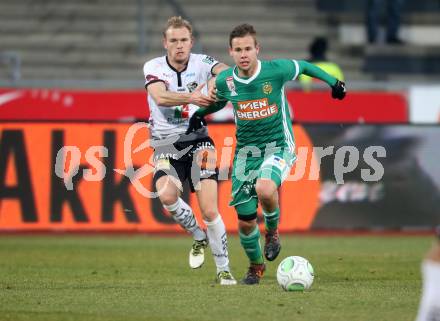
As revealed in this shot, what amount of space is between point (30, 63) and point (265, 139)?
13.3 metres

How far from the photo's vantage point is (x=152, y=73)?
11.0m

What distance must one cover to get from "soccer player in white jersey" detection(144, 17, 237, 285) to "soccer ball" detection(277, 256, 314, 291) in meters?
0.98

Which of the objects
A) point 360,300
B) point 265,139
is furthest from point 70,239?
point 360,300

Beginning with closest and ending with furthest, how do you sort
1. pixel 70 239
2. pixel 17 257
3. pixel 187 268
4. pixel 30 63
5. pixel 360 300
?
pixel 360 300 → pixel 187 268 → pixel 17 257 → pixel 70 239 → pixel 30 63

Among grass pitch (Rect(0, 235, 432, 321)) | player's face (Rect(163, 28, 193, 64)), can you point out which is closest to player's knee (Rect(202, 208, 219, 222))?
grass pitch (Rect(0, 235, 432, 321))

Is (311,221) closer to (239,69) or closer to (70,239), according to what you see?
(70,239)

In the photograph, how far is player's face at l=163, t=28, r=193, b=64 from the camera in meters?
10.8

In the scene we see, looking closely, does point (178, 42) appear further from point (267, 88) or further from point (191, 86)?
point (267, 88)

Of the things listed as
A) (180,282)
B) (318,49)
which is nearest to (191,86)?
(180,282)

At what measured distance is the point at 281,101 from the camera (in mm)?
10570

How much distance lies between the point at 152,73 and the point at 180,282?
2004 mm

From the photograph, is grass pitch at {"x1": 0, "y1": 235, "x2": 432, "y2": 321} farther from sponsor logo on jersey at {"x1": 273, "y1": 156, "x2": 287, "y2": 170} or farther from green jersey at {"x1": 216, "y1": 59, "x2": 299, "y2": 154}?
green jersey at {"x1": 216, "y1": 59, "x2": 299, "y2": 154}

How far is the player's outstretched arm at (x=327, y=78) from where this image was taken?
1048 cm

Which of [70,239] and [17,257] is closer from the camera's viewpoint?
[17,257]
